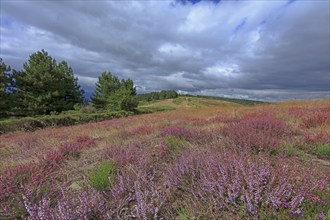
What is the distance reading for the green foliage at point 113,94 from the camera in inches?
1610

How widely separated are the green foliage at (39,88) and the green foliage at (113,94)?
30.6ft

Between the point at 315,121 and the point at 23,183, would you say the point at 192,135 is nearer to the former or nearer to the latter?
the point at 23,183

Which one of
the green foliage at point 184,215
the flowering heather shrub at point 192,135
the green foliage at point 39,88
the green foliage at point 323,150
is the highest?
the green foliage at point 39,88

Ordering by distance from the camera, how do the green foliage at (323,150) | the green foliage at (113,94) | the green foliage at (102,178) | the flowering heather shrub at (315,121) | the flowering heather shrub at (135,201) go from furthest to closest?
1. the green foliage at (113,94)
2. the flowering heather shrub at (315,121)
3. the green foliage at (323,150)
4. the green foliage at (102,178)
5. the flowering heather shrub at (135,201)

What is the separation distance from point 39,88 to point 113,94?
1555 cm

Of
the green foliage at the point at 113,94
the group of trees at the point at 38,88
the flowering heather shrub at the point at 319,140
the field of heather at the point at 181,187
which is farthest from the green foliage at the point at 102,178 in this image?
the green foliage at the point at 113,94

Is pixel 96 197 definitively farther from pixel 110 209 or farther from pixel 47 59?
pixel 47 59

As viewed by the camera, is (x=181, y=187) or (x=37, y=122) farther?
Answer: (x=37, y=122)

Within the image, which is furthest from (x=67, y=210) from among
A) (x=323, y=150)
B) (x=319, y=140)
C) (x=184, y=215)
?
(x=319, y=140)

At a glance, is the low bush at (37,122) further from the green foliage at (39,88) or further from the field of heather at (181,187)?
the field of heather at (181,187)

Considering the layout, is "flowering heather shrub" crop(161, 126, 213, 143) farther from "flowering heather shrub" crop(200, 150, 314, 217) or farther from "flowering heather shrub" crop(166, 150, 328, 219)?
"flowering heather shrub" crop(200, 150, 314, 217)

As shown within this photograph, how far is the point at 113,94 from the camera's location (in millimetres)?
43969

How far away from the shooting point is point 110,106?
41.8m

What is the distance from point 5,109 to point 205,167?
3369 cm
